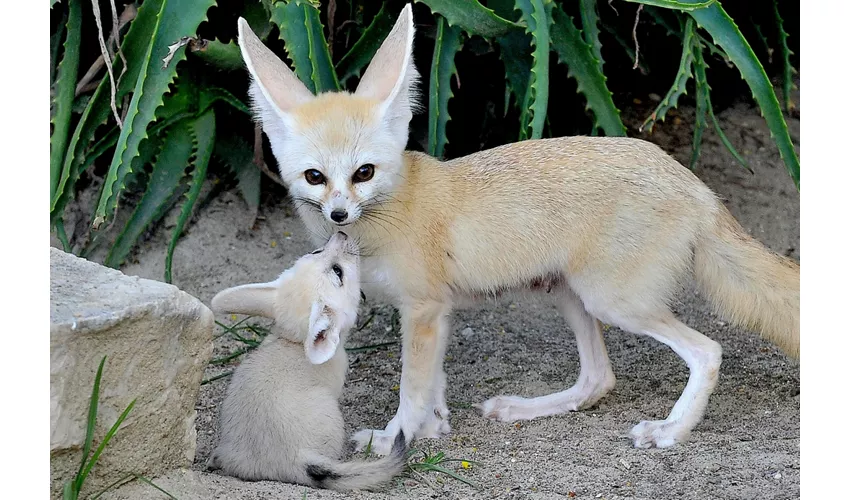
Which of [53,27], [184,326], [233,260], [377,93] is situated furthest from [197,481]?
[53,27]

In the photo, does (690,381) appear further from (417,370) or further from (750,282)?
(417,370)

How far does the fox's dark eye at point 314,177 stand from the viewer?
3674 millimetres

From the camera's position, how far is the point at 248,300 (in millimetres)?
3736

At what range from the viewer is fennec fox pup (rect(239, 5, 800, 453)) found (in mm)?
3764

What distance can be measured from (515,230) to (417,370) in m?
0.68

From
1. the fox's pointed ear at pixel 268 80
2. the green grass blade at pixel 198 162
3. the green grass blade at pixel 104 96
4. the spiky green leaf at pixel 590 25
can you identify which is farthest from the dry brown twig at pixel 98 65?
the spiky green leaf at pixel 590 25

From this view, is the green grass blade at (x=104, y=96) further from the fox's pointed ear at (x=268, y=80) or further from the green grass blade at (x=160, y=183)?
the fox's pointed ear at (x=268, y=80)

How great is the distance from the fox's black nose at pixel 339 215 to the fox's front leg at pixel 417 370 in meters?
0.53

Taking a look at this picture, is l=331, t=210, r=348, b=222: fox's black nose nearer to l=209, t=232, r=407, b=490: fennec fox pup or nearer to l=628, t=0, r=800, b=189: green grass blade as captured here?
l=209, t=232, r=407, b=490: fennec fox pup

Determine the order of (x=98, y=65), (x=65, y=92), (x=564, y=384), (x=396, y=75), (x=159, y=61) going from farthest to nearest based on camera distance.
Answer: (x=98, y=65) < (x=65, y=92) < (x=564, y=384) < (x=159, y=61) < (x=396, y=75)

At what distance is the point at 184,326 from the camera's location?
123 inches

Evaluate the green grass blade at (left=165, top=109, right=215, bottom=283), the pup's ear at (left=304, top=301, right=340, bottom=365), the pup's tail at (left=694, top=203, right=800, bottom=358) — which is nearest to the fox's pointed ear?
the pup's ear at (left=304, top=301, right=340, bottom=365)

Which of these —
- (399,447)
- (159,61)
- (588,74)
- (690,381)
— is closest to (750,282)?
(690,381)

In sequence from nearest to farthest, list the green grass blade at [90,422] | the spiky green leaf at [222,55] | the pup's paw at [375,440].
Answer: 1. the green grass blade at [90,422]
2. the pup's paw at [375,440]
3. the spiky green leaf at [222,55]
